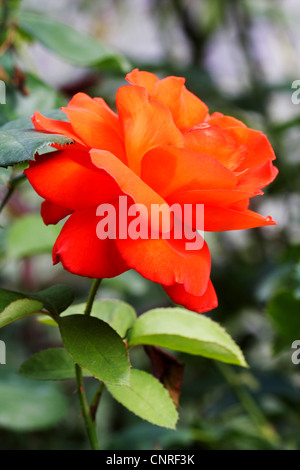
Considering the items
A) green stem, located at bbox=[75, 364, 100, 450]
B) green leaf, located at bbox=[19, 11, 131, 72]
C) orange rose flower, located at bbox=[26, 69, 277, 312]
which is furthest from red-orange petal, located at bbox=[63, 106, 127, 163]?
green leaf, located at bbox=[19, 11, 131, 72]

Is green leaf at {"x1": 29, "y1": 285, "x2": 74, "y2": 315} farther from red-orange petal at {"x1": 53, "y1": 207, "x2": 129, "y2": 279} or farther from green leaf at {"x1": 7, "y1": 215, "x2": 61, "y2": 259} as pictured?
green leaf at {"x1": 7, "y1": 215, "x2": 61, "y2": 259}

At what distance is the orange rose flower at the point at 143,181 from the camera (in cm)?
20

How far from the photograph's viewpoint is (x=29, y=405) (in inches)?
21.9

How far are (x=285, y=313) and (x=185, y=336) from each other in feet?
→ 0.59

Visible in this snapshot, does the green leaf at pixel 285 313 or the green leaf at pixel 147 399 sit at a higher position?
the green leaf at pixel 147 399

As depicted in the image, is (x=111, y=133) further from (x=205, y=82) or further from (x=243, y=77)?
(x=243, y=77)

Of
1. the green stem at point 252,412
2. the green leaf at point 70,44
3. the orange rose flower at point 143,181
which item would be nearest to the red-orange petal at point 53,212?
the orange rose flower at point 143,181

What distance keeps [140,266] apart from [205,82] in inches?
32.1

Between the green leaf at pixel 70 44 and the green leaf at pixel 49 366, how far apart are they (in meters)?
0.25

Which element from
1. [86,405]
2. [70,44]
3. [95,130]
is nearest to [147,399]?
[86,405]

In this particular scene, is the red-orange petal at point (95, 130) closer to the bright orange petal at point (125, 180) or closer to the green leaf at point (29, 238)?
the bright orange petal at point (125, 180)

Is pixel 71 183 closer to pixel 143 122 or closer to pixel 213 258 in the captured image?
pixel 143 122

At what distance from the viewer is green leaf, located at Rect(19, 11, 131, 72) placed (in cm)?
44

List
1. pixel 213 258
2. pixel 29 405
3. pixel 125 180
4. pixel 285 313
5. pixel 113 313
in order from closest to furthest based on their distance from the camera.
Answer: pixel 125 180 → pixel 113 313 → pixel 285 313 → pixel 29 405 → pixel 213 258
